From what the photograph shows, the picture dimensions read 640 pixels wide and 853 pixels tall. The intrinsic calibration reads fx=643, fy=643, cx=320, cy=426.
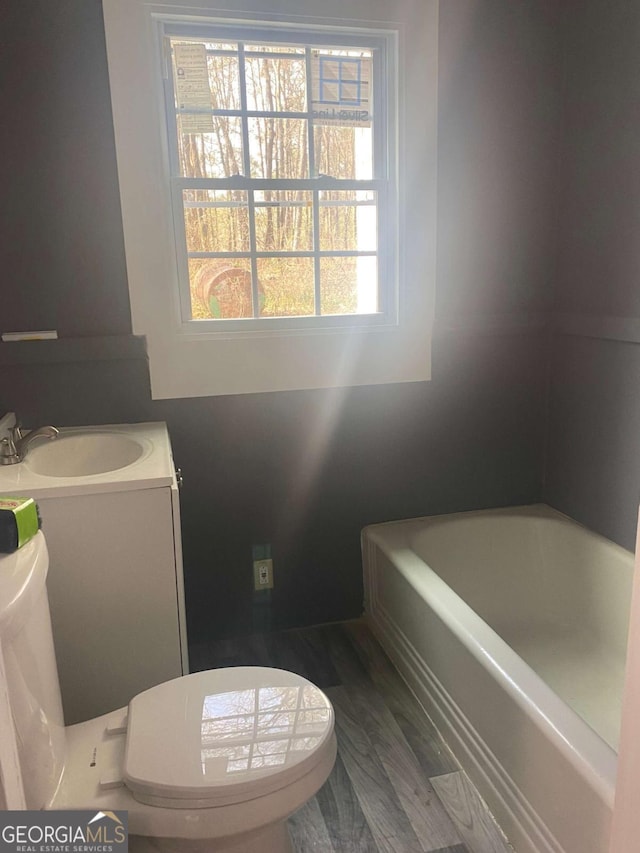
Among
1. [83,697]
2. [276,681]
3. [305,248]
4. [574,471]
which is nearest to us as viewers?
[276,681]

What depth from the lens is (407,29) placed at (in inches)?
81.2

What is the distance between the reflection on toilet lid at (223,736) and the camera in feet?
3.76

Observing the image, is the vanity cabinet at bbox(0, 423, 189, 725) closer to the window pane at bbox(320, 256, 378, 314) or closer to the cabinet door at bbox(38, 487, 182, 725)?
the cabinet door at bbox(38, 487, 182, 725)

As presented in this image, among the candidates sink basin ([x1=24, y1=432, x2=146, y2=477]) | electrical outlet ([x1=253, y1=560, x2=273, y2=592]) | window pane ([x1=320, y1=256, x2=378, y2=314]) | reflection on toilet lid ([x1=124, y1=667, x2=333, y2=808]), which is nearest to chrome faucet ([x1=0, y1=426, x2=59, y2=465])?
sink basin ([x1=24, y1=432, x2=146, y2=477])

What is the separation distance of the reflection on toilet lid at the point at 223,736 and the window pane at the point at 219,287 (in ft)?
3.95

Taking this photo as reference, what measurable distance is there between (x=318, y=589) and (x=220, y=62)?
71.3 inches

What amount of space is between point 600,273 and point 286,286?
1046 mm

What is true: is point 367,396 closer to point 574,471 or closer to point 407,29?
point 574,471

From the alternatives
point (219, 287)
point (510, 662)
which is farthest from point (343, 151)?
point (510, 662)

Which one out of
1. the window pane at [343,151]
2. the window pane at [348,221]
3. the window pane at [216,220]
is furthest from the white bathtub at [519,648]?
the window pane at [343,151]

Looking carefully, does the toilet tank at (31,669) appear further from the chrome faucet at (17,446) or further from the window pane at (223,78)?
the window pane at (223,78)

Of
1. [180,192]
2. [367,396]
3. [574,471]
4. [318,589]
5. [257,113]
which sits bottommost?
[318,589]

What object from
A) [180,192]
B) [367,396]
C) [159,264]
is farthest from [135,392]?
[367,396]

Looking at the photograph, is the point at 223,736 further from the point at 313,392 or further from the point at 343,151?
the point at 343,151
